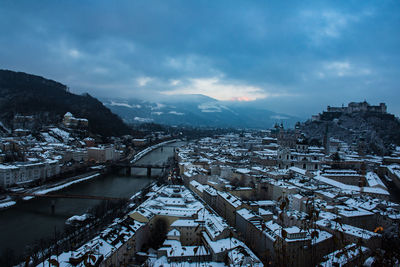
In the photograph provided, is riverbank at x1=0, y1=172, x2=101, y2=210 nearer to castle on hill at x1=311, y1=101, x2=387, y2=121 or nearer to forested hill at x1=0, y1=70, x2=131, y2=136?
forested hill at x1=0, y1=70, x2=131, y2=136

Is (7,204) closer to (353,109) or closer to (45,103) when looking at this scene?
(45,103)

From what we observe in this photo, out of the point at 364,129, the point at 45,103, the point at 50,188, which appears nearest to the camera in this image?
the point at 50,188

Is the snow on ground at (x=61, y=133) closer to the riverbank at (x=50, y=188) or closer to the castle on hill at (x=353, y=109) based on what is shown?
the riverbank at (x=50, y=188)

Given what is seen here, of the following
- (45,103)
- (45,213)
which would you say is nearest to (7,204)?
(45,213)

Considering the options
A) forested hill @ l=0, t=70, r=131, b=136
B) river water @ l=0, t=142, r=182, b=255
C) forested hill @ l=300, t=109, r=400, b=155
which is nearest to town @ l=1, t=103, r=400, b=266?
river water @ l=0, t=142, r=182, b=255

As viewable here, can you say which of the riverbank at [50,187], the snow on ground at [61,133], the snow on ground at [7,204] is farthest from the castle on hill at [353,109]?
the snow on ground at [7,204]

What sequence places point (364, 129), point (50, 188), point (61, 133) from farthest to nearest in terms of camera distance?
point (364, 129) < point (61, 133) < point (50, 188)

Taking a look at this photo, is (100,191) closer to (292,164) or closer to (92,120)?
(292,164)
